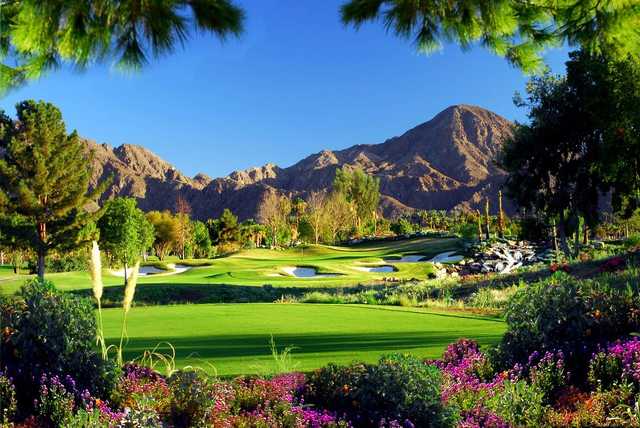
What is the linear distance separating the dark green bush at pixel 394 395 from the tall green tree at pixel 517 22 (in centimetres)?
334

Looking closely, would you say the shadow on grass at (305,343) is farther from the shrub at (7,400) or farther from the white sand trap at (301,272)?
the white sand trap at (301,272)

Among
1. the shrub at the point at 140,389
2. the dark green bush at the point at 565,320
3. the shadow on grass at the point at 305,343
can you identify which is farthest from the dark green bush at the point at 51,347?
the dark green bush at the point at 565,320

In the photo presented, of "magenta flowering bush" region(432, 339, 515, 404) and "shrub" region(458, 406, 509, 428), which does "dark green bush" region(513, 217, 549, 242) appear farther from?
"shrub" region(458, 406, 509, 428)

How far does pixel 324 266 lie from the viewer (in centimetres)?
3381

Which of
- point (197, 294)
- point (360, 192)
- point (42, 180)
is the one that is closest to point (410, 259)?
point (197, 294)

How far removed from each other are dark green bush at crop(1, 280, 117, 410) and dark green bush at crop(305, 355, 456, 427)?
201cm

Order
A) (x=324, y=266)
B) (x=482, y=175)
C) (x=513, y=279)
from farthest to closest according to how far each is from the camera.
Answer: (x=482, y=175), (x=324, y=266), (x=513, y=279)

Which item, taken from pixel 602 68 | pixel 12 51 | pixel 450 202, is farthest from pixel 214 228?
pixel 450 202

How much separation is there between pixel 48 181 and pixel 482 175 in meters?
172

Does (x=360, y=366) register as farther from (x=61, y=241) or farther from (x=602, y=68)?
(x=61, y=241)

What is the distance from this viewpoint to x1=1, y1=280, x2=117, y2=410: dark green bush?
4727mm

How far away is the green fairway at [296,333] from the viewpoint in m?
6.53

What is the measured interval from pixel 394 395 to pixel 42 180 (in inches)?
1401

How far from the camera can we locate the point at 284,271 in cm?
3347
